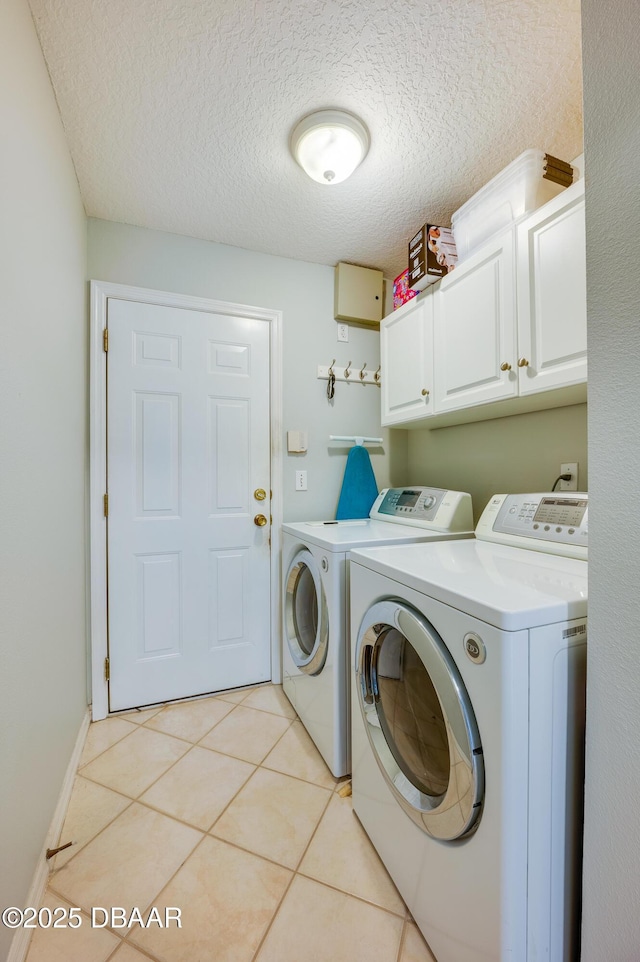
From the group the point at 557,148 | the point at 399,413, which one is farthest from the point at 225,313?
the point at 557,148

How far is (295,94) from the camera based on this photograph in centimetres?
126

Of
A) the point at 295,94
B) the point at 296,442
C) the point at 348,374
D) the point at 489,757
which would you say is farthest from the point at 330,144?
the point at 489,757

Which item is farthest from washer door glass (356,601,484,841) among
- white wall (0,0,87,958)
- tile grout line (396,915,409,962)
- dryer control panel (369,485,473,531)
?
white wall (0,0,87,958)

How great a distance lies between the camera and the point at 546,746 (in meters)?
0.69

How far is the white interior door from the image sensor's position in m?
1.86

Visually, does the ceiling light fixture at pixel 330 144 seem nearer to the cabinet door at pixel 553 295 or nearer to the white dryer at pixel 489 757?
the cabinet door at pixel 553 295

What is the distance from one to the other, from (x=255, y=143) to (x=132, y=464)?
1445mm

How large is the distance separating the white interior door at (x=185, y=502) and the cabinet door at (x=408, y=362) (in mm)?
674

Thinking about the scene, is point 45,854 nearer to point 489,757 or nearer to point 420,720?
point 420,720

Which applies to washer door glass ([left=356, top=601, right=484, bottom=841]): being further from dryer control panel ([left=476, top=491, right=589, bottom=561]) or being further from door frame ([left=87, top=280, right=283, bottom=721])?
door frame ([left=87, top=280, right=283, bottom=721])

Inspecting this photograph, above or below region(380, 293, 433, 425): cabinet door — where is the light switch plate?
below

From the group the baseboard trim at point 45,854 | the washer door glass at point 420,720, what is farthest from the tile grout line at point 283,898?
the baseboard trim at point 45,854

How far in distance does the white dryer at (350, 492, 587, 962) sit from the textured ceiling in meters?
1.51

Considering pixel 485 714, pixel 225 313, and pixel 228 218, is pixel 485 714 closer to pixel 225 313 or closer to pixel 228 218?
pixel 225 313
